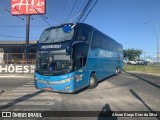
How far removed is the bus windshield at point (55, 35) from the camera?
12938 millimetres

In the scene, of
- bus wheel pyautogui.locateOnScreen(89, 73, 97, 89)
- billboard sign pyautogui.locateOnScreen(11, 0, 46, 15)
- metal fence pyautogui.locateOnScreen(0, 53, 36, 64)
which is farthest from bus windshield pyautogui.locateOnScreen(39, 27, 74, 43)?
billboard sign pyautogui.locateOnScreen(11, 0, 46, 15)

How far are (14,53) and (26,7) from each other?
7.18 m

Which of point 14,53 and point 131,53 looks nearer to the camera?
point 14,53

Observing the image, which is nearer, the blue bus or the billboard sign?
the blue bus

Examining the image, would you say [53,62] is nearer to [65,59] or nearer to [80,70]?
[65,59]

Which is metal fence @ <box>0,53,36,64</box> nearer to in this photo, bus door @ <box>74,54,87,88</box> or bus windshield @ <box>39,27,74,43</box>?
bus windshield @ <box>39,27,74,43</box>

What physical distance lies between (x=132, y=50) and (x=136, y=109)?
300 ft

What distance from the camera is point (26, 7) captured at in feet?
111

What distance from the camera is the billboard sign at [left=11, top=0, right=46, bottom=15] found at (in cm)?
3366

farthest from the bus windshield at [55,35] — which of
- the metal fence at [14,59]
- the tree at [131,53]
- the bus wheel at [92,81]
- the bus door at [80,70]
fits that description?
the tree at [131,53]

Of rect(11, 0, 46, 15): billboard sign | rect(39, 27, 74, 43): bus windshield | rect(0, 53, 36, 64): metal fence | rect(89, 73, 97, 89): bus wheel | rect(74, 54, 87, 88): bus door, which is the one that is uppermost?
rect(11, 0, 46, 15): billboard sign

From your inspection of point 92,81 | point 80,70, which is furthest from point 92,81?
point 80,70

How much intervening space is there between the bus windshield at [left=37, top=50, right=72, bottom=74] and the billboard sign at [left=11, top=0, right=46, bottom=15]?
21.6 meters

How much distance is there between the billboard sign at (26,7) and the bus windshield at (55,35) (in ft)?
67.4
